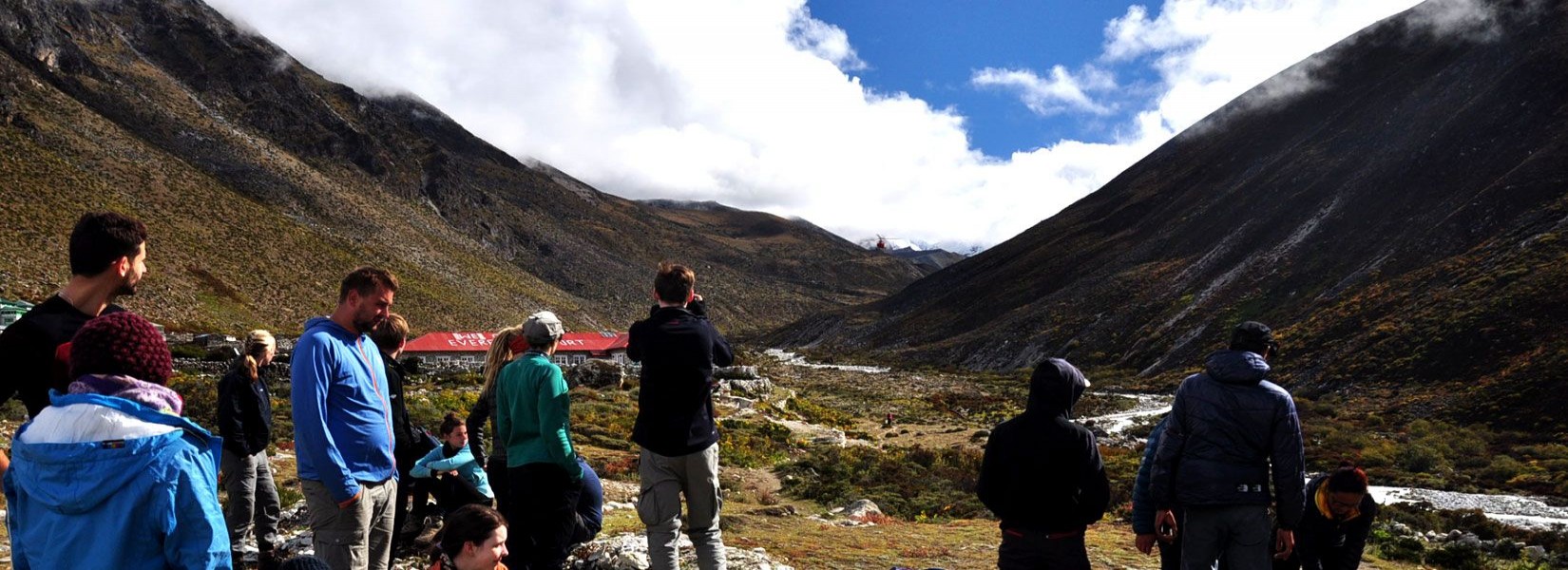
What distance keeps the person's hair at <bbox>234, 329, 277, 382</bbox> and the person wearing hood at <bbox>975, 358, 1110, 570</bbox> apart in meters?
5.21

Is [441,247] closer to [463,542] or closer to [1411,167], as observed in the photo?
[1411,167]

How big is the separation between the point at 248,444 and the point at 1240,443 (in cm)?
673

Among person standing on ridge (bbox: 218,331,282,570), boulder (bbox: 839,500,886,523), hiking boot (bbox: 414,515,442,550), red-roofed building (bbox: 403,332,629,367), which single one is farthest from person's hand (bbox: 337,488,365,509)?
red-roofed building (bbox: 403,332,629,367)

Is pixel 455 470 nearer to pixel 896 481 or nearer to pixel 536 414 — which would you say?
pixel 536 414

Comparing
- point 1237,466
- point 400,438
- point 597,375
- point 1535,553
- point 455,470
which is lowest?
point 597,375

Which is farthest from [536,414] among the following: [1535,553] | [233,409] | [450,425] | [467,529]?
[1535,553]

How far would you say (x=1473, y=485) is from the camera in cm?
1919

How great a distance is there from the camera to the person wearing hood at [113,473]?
2.58 meters

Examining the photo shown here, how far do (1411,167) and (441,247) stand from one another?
95970 mm

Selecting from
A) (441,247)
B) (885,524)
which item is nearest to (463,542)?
(885,524)

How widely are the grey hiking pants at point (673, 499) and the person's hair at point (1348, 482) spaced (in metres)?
3.77

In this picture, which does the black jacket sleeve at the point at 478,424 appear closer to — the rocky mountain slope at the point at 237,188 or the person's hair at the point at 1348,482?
the person's hair at the point at 1348,482

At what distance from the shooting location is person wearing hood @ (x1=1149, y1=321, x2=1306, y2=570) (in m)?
4.56

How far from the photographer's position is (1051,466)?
4.20 meters
